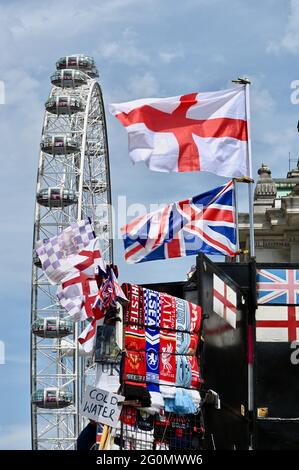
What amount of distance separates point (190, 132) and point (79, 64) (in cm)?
6628

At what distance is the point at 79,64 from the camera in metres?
86.6

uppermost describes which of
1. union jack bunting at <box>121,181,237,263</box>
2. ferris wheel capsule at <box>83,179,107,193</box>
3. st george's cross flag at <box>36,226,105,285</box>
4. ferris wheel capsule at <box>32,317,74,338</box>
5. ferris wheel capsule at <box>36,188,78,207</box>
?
ferris wheel capsule at <box>83,179,107,193</box>

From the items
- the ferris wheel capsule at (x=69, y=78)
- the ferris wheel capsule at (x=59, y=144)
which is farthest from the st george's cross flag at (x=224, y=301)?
the ferris wheel capsule at (x=69, y=78)

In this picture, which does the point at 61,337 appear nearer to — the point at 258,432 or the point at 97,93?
the point at 97,93

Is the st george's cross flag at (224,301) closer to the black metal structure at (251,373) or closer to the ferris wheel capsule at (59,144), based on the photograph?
the black metal structure at (251,373)

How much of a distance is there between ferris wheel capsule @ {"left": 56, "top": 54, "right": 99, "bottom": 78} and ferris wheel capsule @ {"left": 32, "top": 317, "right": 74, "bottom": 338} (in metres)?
17.9

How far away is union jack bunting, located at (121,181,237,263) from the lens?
2108 cm

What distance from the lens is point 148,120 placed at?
20859 mm

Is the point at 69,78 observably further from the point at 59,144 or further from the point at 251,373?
the point at 251,373

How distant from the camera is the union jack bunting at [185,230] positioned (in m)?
21.1

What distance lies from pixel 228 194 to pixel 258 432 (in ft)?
19.3

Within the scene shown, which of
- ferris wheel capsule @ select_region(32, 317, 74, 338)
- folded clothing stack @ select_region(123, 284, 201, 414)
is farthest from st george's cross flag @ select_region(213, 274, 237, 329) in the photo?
ferris wheel capsule @ select_region(32, 317, 74, 338)

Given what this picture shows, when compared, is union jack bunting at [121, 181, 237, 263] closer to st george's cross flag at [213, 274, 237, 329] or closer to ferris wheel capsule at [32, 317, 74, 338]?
st george's cross flag at [213, 274, 237, 329]
